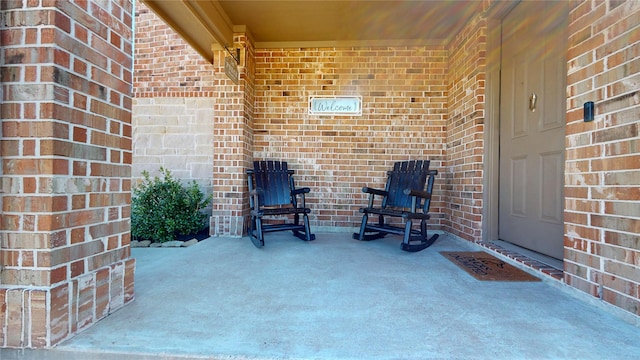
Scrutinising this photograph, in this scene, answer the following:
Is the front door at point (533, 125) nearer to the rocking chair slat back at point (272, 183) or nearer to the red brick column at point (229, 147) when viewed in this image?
the rocking chair slat back at point (272, 183)

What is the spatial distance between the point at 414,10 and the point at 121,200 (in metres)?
3.36

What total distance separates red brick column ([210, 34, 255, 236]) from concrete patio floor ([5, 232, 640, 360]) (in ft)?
4.19

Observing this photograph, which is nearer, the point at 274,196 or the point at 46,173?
the point at 46,173

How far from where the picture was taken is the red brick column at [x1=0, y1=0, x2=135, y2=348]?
123cm

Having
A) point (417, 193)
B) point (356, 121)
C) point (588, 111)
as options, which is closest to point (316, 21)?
point (356, 121)

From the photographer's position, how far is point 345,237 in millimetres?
3670

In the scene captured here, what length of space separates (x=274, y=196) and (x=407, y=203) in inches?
62.8

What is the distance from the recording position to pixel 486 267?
2406 millimetres

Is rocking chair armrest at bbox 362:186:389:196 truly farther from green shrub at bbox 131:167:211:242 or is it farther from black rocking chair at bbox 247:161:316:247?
green shrub at bbox 131:167:211:242

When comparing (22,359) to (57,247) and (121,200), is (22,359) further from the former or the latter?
(121,200)

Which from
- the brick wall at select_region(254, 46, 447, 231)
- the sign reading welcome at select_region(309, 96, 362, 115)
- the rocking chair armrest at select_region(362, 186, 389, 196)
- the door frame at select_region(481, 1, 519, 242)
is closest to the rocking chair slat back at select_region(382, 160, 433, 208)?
the rocking chair armrest at select_region(362, 186, 389, 196)

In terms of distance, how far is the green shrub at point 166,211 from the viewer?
354 cm

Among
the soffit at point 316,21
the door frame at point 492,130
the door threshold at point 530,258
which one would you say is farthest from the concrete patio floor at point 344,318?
the soffit at point 316,21

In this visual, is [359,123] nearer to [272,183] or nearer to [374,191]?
[374,191]
